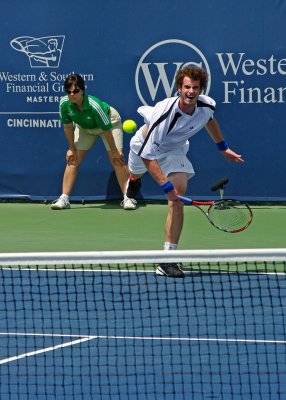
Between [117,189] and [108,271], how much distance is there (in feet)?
13.7

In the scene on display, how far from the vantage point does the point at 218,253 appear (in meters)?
5.36

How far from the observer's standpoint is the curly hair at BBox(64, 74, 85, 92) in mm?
11773

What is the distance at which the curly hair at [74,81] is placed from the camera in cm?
1177

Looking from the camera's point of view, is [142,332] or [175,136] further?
[175,136]

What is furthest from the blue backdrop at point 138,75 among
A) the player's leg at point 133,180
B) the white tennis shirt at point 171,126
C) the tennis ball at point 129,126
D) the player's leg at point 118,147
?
the white tennis shirt at point 171,126

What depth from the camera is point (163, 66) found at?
12.5 metres

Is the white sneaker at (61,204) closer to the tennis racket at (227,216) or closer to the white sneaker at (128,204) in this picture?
the white sneaker at (128,204)

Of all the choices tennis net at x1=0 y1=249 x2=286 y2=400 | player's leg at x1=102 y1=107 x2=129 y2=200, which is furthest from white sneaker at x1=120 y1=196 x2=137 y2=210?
tennis net at x1=0 y1=249 x2=286 y2=400

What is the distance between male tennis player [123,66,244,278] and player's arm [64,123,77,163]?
3409 millimetres

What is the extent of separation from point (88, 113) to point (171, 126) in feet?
12.9

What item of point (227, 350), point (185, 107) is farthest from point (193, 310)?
point (185, 107)

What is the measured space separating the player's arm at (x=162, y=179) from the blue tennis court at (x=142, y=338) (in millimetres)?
578

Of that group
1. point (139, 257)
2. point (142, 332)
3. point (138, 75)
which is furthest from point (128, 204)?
point (139, 257)

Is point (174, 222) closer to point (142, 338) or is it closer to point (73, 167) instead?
point (142, 338)
